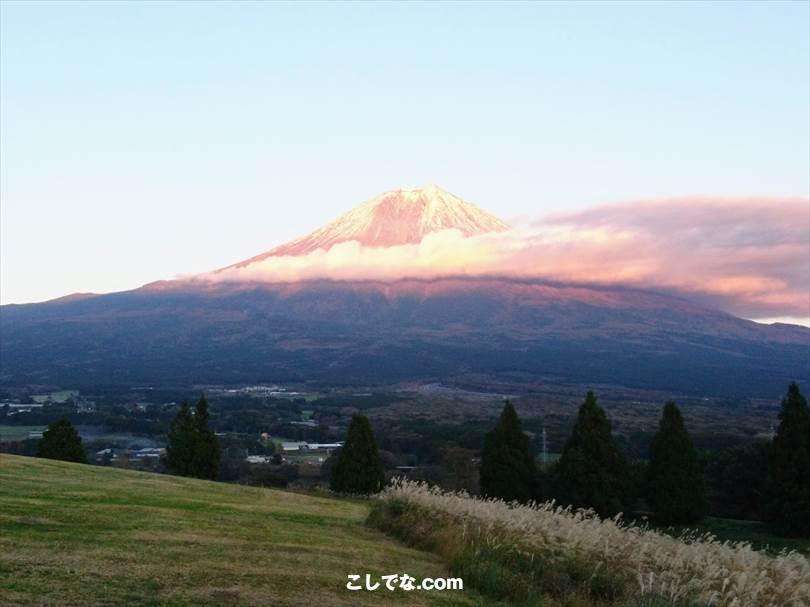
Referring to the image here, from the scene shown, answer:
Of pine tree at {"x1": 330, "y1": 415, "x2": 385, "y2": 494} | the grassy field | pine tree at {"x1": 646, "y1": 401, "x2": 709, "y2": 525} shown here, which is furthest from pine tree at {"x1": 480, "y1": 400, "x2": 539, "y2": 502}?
the grassy field

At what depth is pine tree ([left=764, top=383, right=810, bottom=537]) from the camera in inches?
1187

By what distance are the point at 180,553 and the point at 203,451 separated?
89.4ft

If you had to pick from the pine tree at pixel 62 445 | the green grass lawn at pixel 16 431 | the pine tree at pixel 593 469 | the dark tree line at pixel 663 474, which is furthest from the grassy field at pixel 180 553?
the green grass lawn at pixel 16 431

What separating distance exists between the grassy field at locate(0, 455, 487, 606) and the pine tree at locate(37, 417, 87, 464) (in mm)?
17300

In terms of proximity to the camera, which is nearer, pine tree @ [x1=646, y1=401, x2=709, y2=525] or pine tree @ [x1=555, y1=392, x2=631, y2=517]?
pine tree @ [x1=646, y1=401, x2=709, y2=525]

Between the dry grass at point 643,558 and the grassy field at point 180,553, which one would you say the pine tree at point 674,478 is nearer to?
the grassy field at point 180,553

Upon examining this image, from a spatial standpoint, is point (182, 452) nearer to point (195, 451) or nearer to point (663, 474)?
point (195, 451)

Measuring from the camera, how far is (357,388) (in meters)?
146

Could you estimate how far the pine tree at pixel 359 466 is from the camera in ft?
117

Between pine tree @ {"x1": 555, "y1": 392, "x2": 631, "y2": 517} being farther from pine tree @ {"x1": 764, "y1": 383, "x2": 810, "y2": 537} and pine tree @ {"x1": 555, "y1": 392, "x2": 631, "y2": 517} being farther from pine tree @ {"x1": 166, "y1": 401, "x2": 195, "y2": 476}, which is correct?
pine tree @ {"x1": 166, "y1": 401, "x2": 195, "y2": 476}

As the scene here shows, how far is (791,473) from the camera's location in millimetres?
30875

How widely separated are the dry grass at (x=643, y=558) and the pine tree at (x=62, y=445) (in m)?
24.8

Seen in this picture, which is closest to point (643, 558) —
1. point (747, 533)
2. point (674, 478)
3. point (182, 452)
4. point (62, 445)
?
point (747, 533)

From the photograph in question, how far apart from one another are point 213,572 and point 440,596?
2449 millimetres
